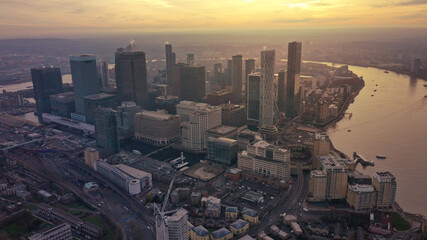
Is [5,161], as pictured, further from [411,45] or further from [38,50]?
[411,45]

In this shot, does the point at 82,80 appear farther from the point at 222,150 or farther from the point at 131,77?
the point at 222,150

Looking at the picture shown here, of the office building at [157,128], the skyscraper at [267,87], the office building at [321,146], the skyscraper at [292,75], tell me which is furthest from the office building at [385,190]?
the skyscraper at [292,75]

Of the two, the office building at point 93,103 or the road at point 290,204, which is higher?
the office building at point 93,103

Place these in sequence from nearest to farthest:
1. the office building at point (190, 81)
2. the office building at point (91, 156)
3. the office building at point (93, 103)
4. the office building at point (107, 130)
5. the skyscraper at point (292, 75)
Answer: the office building at point (91, 156) < the office building at point (107, 130) < the office building at point (93, 103) < the skyscraper at point (292, 75) < the office building at point (190, 81)

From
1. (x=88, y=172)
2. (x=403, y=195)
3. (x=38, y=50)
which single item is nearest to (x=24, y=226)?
(x=88, y=172)

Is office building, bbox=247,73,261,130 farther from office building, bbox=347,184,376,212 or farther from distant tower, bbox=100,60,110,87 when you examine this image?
distant tower, bbox=100,60,110,87

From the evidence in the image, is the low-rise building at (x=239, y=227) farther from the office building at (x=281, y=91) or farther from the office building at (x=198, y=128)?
the office building at (x=281, y=91)
